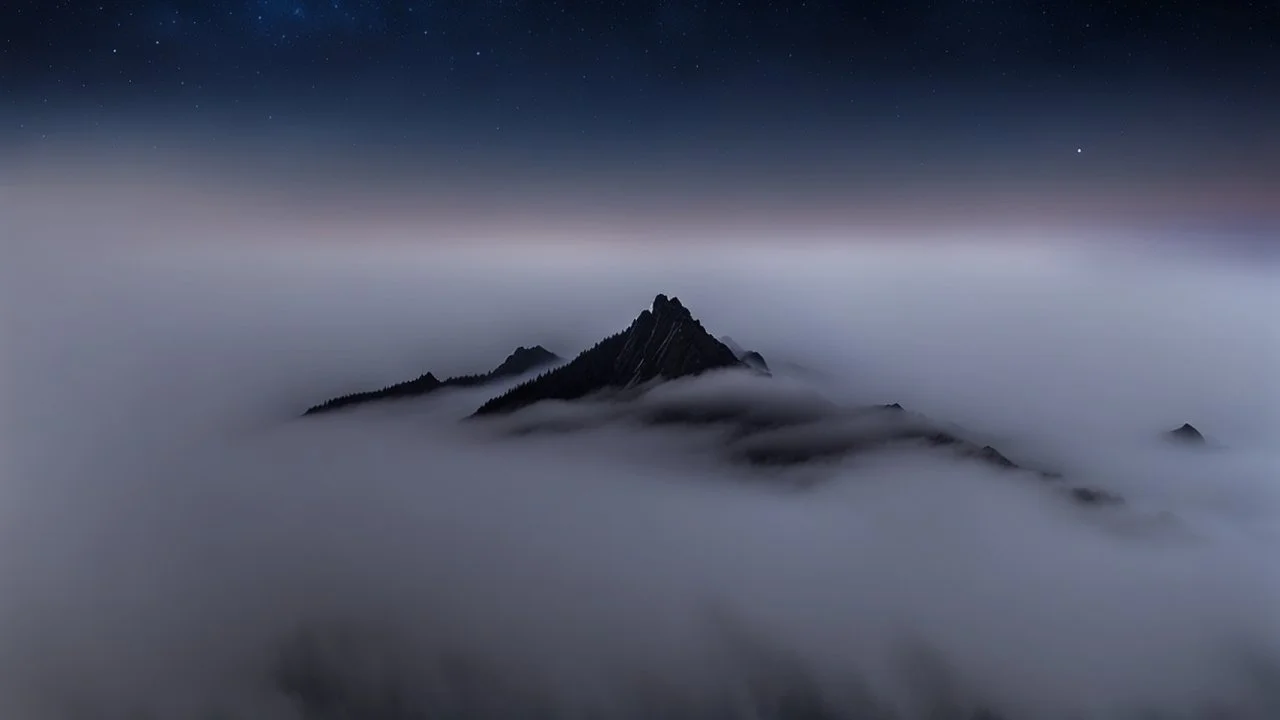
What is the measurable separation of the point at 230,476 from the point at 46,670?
981 cm

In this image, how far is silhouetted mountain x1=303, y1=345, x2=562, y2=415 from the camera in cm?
4375

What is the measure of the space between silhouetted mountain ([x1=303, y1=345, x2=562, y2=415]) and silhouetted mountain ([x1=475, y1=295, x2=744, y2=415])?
8.19 metres

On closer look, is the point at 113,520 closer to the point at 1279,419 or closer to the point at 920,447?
the point at 1279,419

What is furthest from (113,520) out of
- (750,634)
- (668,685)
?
(750,634)

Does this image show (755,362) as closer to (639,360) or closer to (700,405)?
(700,405)

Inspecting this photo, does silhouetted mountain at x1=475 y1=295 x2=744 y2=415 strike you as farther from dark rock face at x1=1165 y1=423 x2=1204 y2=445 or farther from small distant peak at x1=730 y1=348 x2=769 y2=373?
dark rock face at x1=1165 y1=423 x2=1204 y2=445

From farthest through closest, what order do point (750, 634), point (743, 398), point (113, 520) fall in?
point (743, 398)
point (750, 634)
point (113, 520)

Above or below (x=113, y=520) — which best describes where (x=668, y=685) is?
below

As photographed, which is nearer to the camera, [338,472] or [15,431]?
[15,431]

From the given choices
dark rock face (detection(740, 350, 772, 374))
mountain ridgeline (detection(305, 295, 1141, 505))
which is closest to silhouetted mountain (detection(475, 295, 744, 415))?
mountain ridgeline (detection(305, 295, 1141, 505))

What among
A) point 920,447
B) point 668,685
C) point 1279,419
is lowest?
point 668,685

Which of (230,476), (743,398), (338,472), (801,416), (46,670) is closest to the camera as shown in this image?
(46,670)

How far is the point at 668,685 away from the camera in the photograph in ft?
48.5

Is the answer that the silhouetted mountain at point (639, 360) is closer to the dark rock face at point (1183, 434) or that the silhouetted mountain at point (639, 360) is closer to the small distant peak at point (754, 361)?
the small distant peak at point (754, 361)
